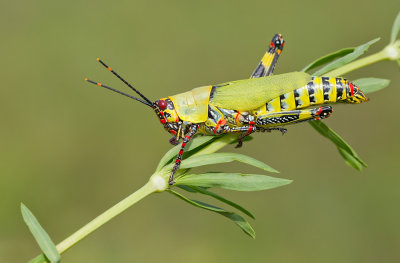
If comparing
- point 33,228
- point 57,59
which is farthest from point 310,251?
point 57,59

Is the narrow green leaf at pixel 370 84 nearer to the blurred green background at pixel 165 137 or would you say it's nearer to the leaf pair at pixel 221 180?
the leaf pair at pixel 221 180

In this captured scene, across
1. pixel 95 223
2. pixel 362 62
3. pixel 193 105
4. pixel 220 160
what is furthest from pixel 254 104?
pixel 95 223

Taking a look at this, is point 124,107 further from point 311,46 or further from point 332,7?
point 332,7

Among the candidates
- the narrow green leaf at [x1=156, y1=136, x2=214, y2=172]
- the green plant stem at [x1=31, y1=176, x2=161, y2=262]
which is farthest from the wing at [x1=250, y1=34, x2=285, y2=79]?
the green plant stem at [x1=31, y1=176, x2=161, y2=262]

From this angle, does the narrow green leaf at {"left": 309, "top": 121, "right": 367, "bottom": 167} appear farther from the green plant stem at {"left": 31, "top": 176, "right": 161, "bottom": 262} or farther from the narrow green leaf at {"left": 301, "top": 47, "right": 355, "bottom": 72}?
the green plant stem at {"left": 31, "top": 176, "right": 161, "bottom": 262}

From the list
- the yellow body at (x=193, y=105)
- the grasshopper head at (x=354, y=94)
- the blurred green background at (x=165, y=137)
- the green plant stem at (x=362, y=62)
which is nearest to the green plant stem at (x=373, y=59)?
the green plant stem at (x=362, y=62)

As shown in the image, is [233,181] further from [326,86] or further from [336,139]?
[326,86]

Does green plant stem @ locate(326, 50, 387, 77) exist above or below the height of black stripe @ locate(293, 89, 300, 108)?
above
